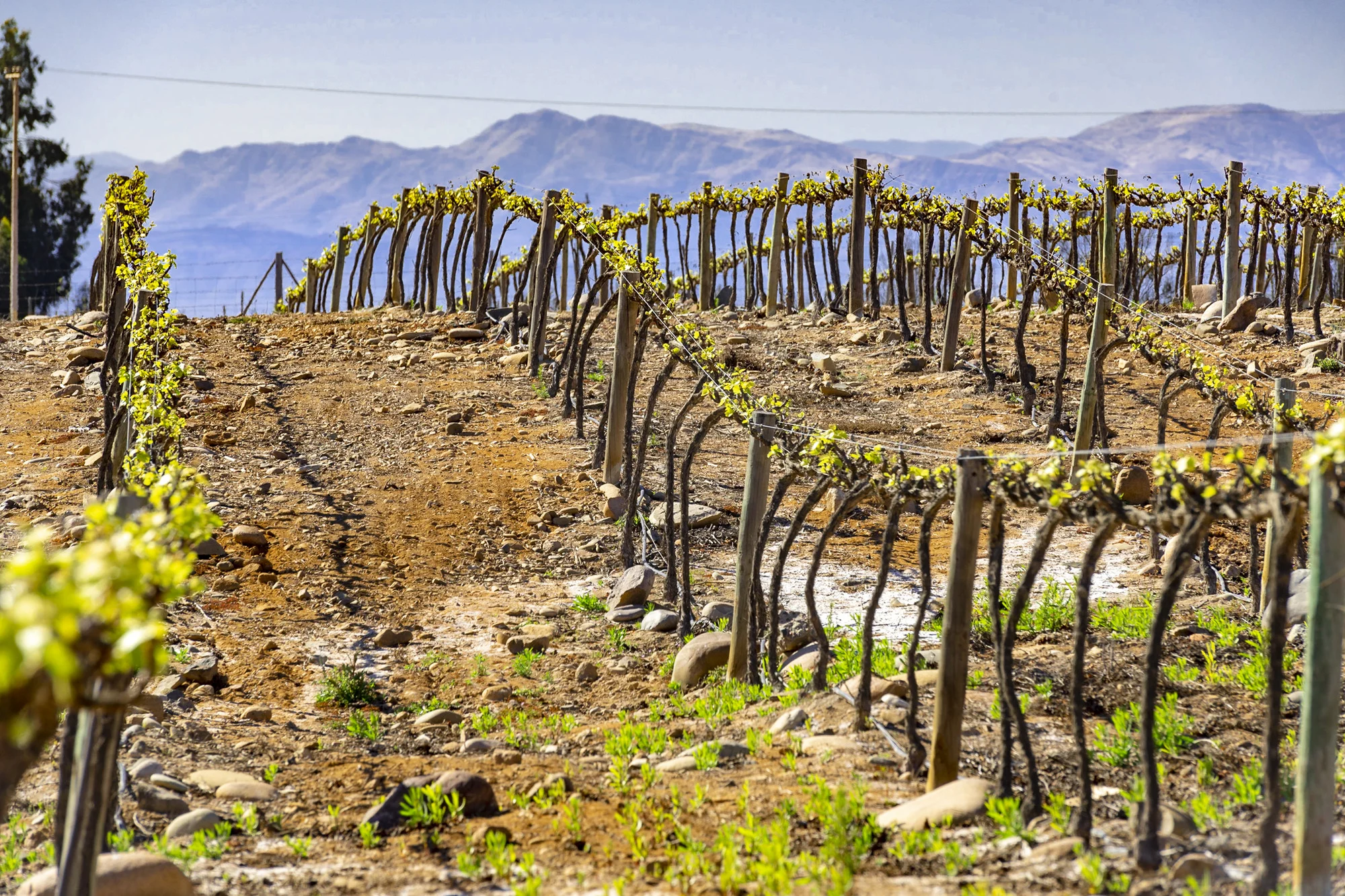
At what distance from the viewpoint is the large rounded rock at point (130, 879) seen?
3445mm

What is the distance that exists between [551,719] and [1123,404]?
31.8ft

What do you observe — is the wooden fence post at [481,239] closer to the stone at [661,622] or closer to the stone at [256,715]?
the stone at [661,622]

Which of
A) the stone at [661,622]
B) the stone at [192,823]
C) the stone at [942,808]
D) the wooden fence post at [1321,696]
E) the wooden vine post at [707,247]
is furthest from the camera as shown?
the wooden vine post at [707,247]

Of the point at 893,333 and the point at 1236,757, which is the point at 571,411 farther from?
the point at 1236,757

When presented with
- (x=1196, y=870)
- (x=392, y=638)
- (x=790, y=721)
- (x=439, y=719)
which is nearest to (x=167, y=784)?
(x=439, y=719)

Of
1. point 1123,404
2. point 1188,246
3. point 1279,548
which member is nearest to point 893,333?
point 1123,404

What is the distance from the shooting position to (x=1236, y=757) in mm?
4453

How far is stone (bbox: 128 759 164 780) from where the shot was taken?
4723 mm

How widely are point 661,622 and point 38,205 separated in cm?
3519

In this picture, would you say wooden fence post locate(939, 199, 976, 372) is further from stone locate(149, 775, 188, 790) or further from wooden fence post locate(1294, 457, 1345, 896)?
stone locate(149, 775, 188, 790)

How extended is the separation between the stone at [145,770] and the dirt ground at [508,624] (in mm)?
161

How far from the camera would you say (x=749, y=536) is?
6.17 meters

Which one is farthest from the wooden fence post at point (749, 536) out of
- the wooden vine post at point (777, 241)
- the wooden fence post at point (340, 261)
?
the wooden fence post at point (340, 261)

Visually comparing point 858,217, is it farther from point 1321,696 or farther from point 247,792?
point 1321,696
